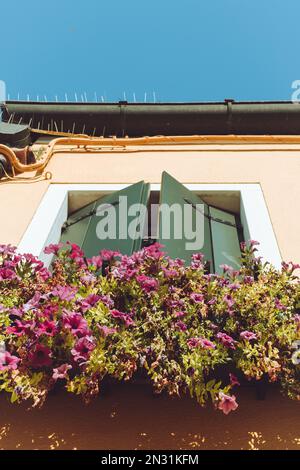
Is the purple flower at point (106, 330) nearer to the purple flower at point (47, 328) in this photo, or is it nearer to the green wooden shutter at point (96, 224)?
the purple flower at point (47, 328)

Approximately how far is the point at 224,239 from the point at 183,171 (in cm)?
134

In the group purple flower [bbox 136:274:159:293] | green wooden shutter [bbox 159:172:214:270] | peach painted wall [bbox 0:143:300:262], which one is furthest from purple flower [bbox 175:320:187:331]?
peach painted wall [bbox 0:143:300:262]

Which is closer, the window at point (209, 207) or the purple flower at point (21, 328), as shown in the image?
the purple flower at point (21, 328)

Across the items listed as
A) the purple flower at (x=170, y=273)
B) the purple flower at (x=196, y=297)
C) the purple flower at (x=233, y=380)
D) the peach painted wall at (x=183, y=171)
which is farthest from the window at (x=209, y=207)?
the purple flower at (x=233, y=380)

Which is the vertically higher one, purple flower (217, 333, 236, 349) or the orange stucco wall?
purple flower (217, 333, 236, 349)

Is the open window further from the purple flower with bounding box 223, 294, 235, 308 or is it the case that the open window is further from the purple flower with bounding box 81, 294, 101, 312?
the purple flower with bounding box 81, 294, 101, 312

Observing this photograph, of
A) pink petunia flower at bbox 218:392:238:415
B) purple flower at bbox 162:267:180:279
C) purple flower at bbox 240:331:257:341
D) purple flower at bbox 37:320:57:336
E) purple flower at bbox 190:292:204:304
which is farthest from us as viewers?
purple flower at bbox 162:267:180:279

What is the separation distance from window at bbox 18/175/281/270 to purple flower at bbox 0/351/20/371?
1640 mm

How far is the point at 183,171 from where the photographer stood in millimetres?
5066

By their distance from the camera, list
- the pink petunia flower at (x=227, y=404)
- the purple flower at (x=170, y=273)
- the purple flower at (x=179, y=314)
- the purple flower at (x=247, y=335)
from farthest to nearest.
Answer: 1. the purple flower at (x=170, y=273)
2. the purple flower at (x=179, y=314)
3. the purple flower at (x=247, y=335)
4. the pink petunia flower at (x=227, y=404)

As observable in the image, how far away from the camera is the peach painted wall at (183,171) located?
4.08 meters

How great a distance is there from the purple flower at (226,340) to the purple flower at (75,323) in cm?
60

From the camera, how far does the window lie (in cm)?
364

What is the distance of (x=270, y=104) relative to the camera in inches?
275
